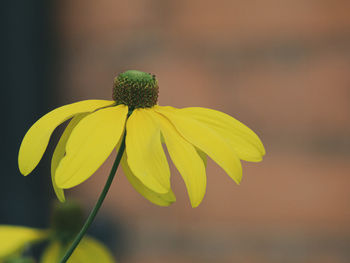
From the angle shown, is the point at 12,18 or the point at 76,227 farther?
the point at 12,18

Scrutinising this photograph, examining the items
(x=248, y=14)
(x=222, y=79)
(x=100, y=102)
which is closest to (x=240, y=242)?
(x=222, y=79)

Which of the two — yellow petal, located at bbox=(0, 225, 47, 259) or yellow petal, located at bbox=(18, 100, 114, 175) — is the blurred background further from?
yellow petal, located at bbox=(18, 100, 114, 175)

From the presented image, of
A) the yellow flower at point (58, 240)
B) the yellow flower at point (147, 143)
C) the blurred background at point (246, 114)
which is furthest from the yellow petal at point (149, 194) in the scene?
the blurred background at point (246, 114)

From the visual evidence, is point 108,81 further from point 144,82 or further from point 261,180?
point 144,82

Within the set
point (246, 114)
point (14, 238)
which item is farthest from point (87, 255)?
point (246, 114)

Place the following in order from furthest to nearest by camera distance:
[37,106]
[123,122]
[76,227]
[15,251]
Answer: [37,106]
[76,227]
[15,251]
[123,122]

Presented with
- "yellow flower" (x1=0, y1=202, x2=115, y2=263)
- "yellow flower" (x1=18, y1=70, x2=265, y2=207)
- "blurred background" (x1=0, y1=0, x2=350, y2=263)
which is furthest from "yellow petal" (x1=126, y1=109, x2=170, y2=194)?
"blurred background" (x1=0, y1=0, x2=350, y2=263)
